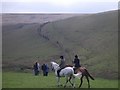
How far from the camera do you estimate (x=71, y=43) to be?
338 ft

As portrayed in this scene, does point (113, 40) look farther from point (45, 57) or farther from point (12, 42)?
point (12, 42)

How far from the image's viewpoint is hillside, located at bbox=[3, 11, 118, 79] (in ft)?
256

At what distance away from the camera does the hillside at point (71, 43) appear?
7806cm

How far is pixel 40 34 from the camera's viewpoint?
4759 inches

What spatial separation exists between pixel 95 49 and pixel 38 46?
22.7 m

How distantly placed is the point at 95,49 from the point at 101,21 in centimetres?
3132

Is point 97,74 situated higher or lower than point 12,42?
lower

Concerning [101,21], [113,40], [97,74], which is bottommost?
[97,74]

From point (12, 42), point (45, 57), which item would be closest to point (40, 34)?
point (12, 42)

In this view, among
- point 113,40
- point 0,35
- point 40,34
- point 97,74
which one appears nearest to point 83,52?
point 113,40

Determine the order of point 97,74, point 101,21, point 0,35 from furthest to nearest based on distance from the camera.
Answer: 1. point 0,35
2. point 101,21
3. point 97,74

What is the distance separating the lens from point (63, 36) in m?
113

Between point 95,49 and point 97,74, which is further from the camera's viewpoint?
point 95,49

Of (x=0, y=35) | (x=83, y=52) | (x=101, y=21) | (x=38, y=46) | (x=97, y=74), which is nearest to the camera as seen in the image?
(x=97, y=74)
